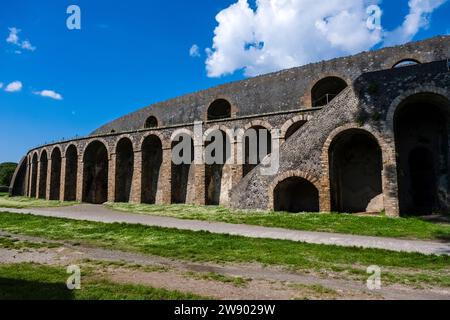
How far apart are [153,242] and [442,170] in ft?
38.9

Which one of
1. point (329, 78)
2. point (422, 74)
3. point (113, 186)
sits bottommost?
point (113, 186)

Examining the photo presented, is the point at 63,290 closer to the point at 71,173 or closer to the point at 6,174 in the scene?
the point at 71,173

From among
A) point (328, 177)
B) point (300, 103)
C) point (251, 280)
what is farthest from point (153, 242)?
point (300, 103)

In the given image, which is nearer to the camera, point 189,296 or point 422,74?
point 189,296

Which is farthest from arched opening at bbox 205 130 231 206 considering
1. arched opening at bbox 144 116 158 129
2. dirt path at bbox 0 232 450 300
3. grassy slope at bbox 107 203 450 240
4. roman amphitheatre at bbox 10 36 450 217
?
dirt path at bbox 0 232 450 300

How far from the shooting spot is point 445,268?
19.0 feet

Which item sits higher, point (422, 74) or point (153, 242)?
point (422, 74)

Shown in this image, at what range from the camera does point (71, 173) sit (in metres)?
27.7

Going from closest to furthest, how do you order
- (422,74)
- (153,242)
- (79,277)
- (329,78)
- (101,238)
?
(79,277) → (153,242) → (101,238) → (422,74) → (329,78)

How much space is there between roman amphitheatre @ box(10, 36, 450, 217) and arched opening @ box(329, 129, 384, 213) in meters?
0.04

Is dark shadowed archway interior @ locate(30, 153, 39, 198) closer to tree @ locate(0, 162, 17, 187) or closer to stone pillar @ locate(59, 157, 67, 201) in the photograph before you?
stone pillar @ locate(59, 157, 67, 201)

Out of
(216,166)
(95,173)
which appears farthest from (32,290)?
(95,173)
